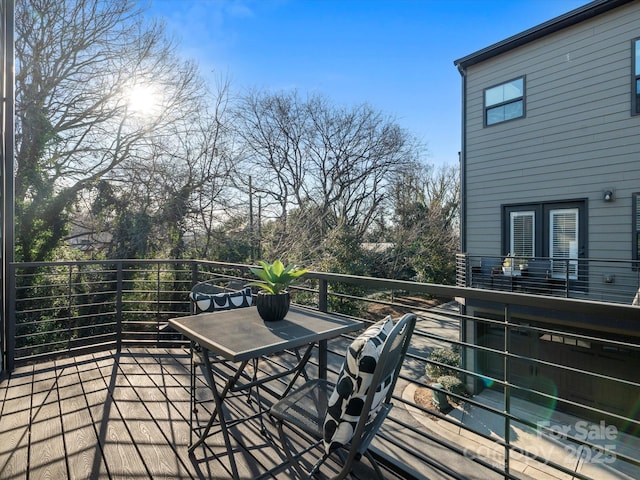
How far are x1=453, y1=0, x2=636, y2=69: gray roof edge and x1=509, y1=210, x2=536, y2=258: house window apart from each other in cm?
340

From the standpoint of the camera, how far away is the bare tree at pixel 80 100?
710 cm

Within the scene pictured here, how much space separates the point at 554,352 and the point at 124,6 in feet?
37.6

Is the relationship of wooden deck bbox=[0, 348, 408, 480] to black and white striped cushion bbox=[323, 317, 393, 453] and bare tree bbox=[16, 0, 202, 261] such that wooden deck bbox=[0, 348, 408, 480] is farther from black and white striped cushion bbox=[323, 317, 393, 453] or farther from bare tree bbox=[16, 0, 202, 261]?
bare tree bbox=[16, 0, 202, 261]

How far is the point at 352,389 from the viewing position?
4.03 feet

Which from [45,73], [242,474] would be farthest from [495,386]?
[45,73]

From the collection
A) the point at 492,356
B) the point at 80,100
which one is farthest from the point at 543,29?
the point at 80,100

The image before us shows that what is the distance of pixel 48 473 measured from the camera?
1.89m

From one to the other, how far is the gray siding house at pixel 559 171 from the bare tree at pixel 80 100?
7.06 metres

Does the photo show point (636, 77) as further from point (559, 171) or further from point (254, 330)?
point (254, 330)

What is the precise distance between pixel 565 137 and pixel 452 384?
5139 mm

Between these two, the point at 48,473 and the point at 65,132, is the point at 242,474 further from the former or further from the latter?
the point at 65,132

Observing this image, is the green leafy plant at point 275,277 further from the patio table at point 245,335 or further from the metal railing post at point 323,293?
the metal railing post at point 323,293

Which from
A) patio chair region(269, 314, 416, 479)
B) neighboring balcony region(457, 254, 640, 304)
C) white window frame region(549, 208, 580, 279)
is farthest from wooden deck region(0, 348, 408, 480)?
white window frame region(549, 208, 580, 279)

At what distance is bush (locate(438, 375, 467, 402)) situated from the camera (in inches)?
259
